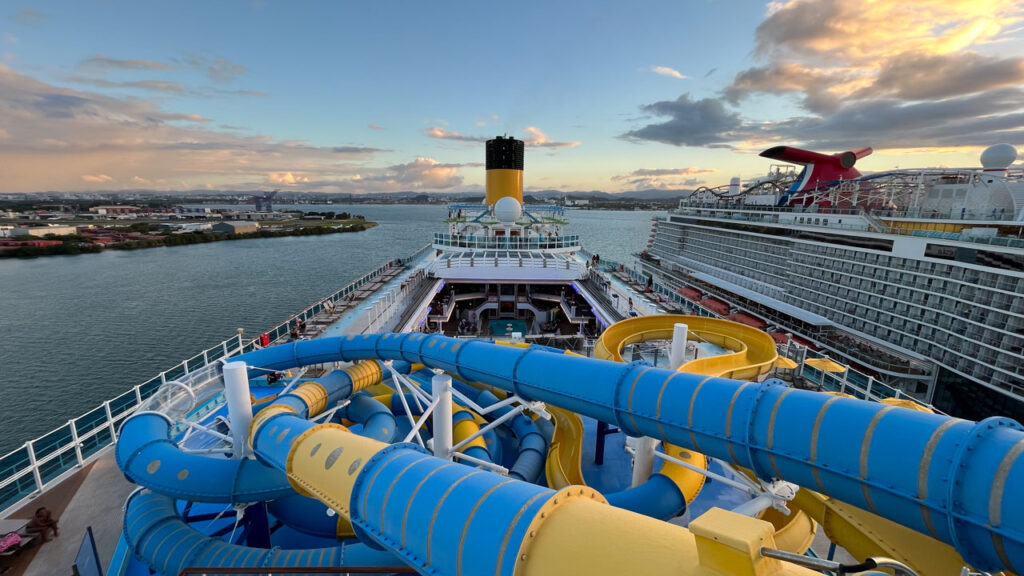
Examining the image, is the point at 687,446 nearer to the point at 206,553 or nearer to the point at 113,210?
the point at 206,553

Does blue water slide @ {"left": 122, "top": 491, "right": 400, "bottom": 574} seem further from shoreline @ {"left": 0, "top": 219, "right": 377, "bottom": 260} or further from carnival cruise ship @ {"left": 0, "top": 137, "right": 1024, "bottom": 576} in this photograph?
shoreline @ {"left": 0, "top": 219, "right": 377, "bottom": 260}

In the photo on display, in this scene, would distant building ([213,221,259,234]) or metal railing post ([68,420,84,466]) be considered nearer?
metal railing post ([68,420,84,466])

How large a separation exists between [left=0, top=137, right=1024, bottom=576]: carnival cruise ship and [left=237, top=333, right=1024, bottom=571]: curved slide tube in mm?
24

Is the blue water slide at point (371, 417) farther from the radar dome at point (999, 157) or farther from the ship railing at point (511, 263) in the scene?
the radar dome at point (999, 157)

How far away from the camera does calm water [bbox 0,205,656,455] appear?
27.5 meters

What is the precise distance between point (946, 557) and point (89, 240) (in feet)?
423

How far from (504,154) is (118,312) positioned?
4069cm

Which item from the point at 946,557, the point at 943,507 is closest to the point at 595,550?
the point at 943,507

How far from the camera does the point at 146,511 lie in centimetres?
923

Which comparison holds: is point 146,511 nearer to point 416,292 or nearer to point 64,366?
point 416,292

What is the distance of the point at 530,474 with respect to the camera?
11.7m

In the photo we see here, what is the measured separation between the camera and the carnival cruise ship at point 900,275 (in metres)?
26.8

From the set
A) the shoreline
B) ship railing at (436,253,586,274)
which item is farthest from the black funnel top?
the shoreline

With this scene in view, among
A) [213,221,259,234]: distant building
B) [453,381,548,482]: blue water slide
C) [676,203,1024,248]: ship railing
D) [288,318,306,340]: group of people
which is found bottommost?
[213,221,259,234]: distant building
